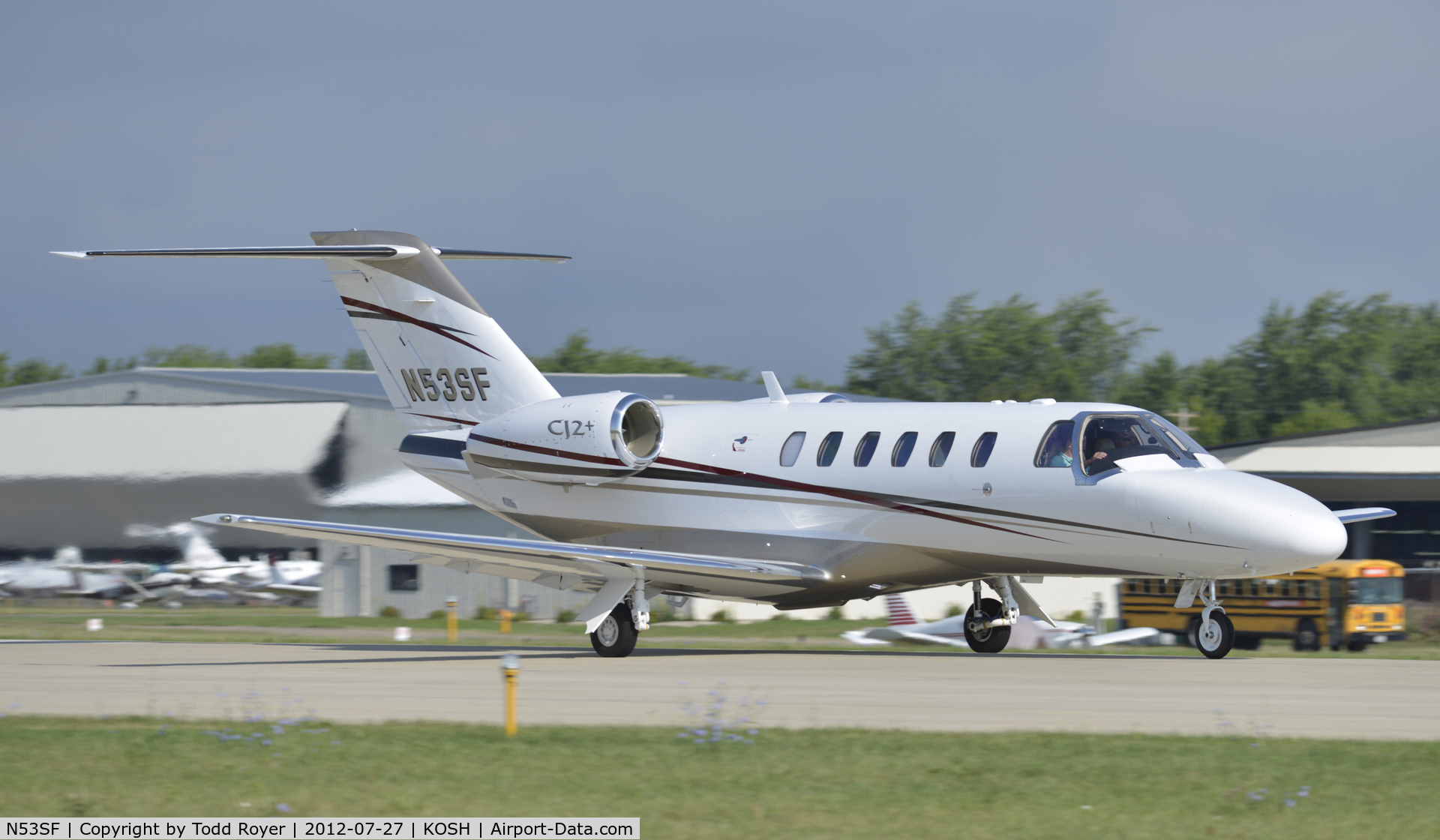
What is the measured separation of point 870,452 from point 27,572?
91.9 feet

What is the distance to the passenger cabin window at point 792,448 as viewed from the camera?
20.7 meters

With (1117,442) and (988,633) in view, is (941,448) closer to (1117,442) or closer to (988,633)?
(1117,442)

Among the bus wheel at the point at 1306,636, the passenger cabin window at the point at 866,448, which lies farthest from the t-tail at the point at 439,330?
the bus wheel at the point at 1306,636

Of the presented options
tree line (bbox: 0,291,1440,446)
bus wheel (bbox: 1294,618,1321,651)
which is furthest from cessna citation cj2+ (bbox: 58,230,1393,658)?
tree line (bbox: 0,291,1440,446)

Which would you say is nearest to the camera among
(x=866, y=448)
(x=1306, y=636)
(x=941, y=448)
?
(x=941, y=448)

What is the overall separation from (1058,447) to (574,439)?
21.2 feet

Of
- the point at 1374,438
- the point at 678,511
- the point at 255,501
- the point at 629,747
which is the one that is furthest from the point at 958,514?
the point at 1374,438

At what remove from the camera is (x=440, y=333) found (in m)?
23.2

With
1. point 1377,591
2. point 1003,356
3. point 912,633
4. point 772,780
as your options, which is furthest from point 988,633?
point 1003,356

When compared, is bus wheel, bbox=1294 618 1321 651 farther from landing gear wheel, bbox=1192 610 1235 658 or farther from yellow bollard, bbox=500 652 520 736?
yellow bollard, bbox=500 652 520 736

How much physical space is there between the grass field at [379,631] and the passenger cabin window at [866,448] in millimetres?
4785

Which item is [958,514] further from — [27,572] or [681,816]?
[27,572]

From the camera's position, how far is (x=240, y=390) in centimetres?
4275

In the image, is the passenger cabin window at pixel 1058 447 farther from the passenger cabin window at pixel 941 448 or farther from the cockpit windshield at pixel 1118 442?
the passenger cabin window at pixel 941 448
